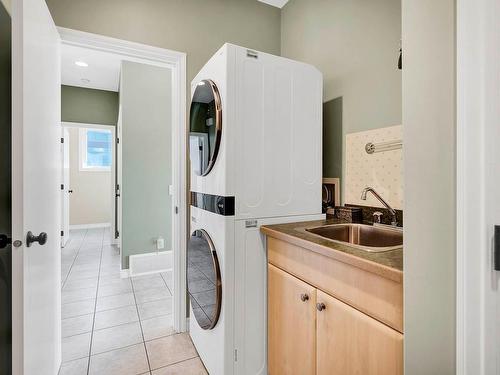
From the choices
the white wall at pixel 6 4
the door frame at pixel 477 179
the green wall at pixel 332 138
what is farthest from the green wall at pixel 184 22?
the door frame at pixel 477 179

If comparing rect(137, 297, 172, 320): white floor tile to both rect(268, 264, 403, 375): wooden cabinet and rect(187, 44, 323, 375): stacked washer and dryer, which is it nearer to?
rect(187, 44, 323, 375): stacked washer and dryer

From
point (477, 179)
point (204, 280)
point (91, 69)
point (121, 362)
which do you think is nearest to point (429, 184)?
point (477, 179)

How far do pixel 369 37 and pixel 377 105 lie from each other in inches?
16.8

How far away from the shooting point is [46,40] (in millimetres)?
1396

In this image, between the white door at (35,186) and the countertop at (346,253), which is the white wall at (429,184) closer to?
the countertop at (346,253)

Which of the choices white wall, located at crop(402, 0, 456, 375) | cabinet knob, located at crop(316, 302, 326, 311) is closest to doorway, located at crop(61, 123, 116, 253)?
cabinet knob, located at crop(316, 302, 326, 311)

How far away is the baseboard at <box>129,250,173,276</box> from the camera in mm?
3367

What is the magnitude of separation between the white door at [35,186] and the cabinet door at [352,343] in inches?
45.8

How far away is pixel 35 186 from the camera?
3.99 feet

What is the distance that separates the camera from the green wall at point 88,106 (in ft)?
15.6

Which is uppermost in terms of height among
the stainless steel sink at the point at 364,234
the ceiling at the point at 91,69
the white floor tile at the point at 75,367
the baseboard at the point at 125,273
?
the ceiling at the point at 91,69

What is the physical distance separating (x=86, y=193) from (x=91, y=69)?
3451 mm

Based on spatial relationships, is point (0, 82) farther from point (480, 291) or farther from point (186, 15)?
point (480, 291)

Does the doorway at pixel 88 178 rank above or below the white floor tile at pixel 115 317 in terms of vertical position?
above
